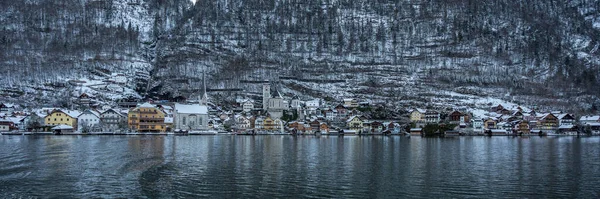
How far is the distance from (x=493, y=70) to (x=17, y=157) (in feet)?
501

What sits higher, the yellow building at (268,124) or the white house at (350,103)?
the white house at (350,103)

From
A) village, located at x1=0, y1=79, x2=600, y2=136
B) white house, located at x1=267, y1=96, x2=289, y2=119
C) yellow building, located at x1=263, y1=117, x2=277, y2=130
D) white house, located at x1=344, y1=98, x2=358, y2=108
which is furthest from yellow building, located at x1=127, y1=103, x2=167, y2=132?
white house, located at x1=344, y1=98, x2=358, y2=108

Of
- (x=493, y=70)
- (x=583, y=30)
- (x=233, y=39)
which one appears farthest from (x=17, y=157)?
(x=583, y=30)

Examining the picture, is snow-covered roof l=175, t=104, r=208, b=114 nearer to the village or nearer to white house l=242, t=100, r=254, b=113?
the village

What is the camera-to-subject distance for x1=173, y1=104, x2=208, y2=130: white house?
111150 millimetres

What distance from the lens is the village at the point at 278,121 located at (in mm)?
99188

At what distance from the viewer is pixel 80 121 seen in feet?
328

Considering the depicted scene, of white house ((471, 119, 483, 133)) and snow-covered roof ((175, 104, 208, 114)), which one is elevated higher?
snow-covered roof ((175, 104, 208, 114))

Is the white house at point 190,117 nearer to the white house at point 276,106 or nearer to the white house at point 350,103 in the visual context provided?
the white house at point 276,106

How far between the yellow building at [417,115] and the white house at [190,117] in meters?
50.6

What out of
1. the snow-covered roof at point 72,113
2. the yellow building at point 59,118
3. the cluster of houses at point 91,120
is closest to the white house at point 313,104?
the cluster of houses at point 91,120

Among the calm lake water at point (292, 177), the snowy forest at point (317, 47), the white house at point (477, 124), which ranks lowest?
the calm lake water at point (292, 177)

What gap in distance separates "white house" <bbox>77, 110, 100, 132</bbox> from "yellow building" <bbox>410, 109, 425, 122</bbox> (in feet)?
239

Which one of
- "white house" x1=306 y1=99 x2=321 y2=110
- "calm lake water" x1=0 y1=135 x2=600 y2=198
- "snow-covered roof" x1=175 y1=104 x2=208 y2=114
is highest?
"white house" x1=306 y1=99 x2=321 y2=110
